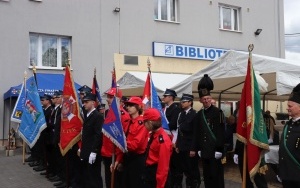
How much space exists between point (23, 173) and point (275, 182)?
21.5 ft

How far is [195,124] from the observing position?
7.39 metres

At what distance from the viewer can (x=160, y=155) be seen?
514 centimetres

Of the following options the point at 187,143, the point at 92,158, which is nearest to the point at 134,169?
the point at 92,158

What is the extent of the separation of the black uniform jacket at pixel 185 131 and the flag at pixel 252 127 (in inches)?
84.3

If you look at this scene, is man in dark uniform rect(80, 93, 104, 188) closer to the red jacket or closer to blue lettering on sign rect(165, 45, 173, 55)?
the red jacket

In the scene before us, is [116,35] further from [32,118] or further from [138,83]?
[32,118]

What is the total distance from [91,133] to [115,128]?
112cm

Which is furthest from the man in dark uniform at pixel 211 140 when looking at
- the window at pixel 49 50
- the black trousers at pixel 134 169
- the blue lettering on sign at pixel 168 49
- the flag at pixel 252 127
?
the blue lettering on sign at pixel 168 49

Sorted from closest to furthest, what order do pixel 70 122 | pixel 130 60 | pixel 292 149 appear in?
pixel 292 149 → pixel 70 122 → pixel 130 60

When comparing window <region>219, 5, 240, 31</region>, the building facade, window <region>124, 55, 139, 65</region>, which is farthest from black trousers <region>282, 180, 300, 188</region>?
window <region>219, 5, 240, 31</region>

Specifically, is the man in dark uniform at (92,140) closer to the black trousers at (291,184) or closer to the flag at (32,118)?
the flag at (32,118)

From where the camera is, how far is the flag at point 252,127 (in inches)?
228

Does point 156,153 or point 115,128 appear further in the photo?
point 115,128

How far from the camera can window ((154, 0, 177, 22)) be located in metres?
19.2
